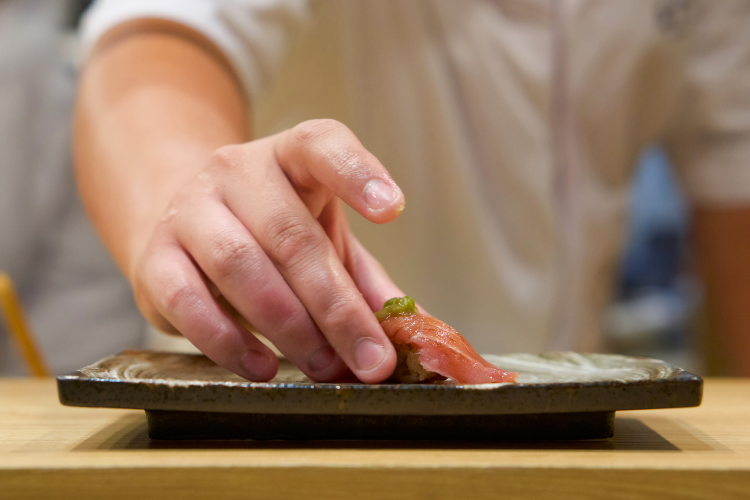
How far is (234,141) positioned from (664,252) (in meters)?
2.80

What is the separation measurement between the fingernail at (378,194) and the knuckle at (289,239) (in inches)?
3.9

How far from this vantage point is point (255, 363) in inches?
29.9

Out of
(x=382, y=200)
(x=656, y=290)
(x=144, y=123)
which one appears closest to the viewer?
(x=382, y=200)

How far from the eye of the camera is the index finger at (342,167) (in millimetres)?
681

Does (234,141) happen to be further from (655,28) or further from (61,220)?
(61,220)

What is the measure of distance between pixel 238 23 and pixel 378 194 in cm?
86

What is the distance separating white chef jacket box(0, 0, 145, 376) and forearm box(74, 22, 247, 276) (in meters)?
1.66

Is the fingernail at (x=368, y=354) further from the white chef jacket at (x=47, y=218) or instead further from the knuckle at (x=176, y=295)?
the white chef jacket at (x=47, y=218)

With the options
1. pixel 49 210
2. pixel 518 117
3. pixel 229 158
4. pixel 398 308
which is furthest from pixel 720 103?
pixel 49 210

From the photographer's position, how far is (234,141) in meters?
1.18

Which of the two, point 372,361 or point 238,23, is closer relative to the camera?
point 372,361

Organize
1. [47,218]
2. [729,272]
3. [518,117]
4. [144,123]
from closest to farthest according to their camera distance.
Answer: [144,123] < [518,117] < [729,272] < [47,218]
